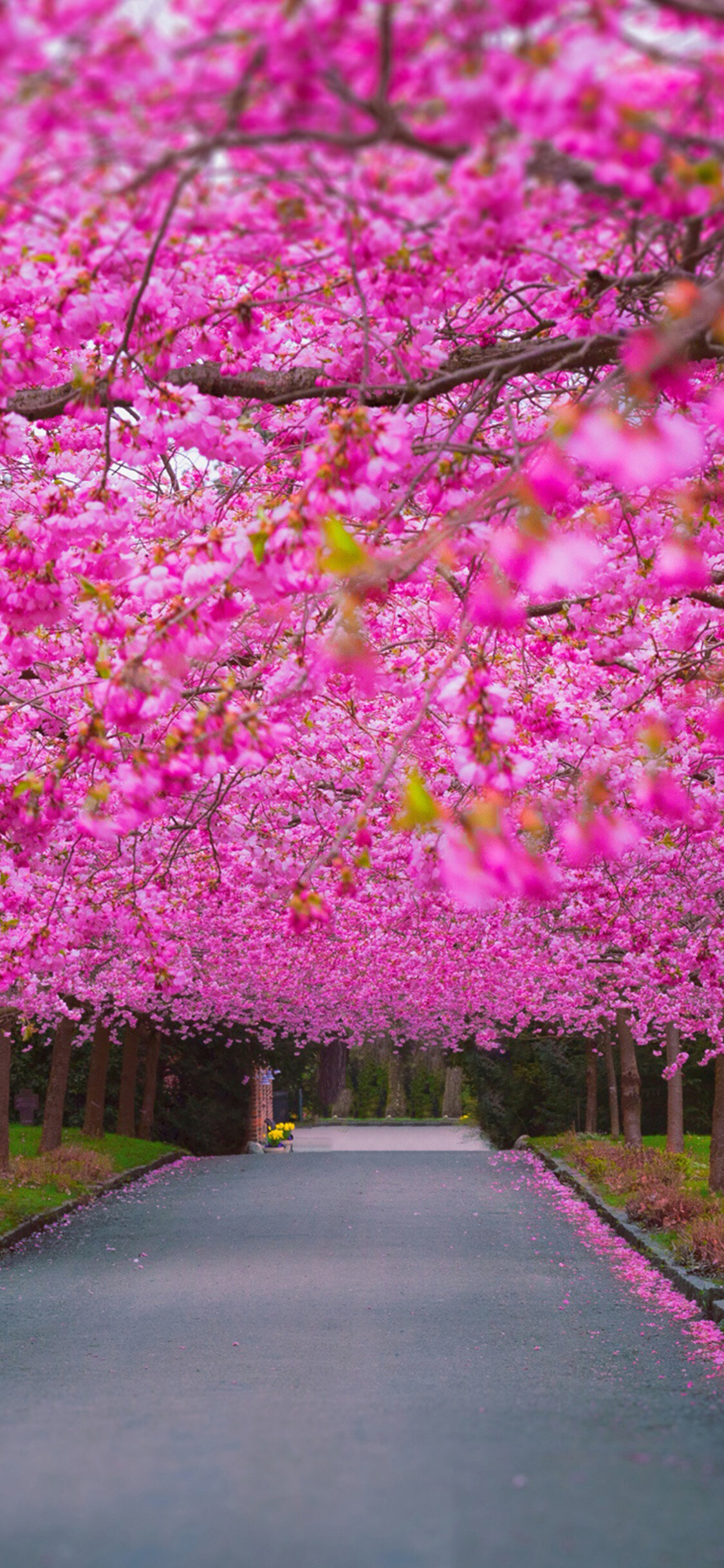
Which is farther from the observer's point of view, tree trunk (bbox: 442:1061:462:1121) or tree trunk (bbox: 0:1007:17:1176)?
tree trunk (bbox: 442:1061:462:1121)

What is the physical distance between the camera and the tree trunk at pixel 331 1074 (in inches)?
2562

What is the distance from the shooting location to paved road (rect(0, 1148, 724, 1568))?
19.2 feet

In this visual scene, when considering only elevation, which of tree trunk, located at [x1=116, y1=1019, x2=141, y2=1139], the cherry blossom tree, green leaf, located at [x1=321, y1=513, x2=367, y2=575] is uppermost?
the cherry blossom tree

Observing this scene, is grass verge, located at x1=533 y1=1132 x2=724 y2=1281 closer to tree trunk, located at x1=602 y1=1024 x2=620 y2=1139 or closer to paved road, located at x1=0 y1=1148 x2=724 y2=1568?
paved road, located at x1=0 y1=1148 x2=724 y2=1568

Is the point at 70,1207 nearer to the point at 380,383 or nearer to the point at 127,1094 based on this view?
the point at 127,1094

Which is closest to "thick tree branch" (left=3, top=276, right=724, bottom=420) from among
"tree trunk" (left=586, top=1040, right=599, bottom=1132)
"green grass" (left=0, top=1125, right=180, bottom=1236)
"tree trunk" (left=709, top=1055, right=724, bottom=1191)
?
"tree trunk" (left=709, top=1055, right=724, bottom=1191)

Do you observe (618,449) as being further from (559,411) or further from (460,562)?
(559,411)

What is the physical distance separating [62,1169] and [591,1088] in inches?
715

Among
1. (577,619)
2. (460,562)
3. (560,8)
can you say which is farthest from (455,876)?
(577,619)

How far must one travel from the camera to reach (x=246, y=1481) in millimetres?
6711

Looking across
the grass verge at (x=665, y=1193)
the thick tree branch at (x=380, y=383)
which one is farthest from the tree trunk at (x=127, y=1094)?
the thick tree branch at (x=380, y=383)

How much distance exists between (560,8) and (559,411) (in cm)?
427

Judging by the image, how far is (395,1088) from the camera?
213 feet

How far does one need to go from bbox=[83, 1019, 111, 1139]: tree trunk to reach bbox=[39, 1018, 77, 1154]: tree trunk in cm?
445
